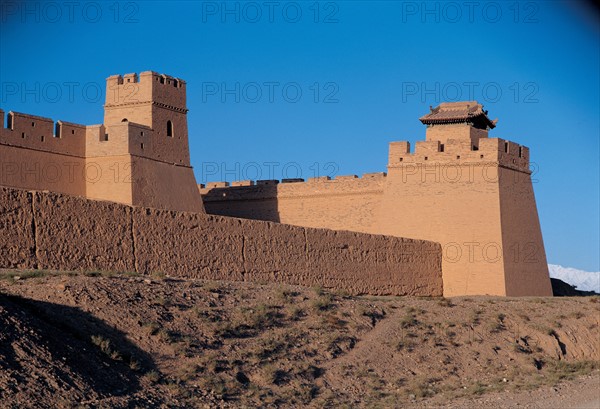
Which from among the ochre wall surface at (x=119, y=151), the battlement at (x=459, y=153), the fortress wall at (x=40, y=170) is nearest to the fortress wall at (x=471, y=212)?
the battlement at (x=459, y=153)

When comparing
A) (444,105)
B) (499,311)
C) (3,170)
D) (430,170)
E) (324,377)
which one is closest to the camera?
(324,377)

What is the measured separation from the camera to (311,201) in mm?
40656

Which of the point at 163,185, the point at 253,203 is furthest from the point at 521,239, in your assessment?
the point at 163,185

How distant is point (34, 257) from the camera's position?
22.9 m

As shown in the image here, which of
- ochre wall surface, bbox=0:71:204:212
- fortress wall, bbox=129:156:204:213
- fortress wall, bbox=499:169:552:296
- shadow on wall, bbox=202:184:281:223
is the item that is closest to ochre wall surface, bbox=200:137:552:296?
fortress wall, bbox=499:169:552:296

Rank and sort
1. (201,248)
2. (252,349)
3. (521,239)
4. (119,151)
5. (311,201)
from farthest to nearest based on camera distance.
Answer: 1. (311,201)
2. (521,239)
3. (119,151)
4. (201,248)
5. (252,349)

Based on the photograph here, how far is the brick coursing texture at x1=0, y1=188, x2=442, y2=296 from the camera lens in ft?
75.7

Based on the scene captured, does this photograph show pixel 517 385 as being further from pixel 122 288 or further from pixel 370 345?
pixel 122 288

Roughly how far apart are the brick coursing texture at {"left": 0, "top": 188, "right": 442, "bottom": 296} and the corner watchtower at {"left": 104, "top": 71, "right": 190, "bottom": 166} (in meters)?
7.37

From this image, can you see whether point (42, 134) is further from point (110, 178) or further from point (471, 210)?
point (471, 210)

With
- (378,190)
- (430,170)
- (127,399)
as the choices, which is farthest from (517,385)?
(378,190)

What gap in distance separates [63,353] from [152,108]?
18787 millimetres

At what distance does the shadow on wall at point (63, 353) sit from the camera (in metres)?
16.7

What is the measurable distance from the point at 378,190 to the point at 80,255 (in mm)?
17097
